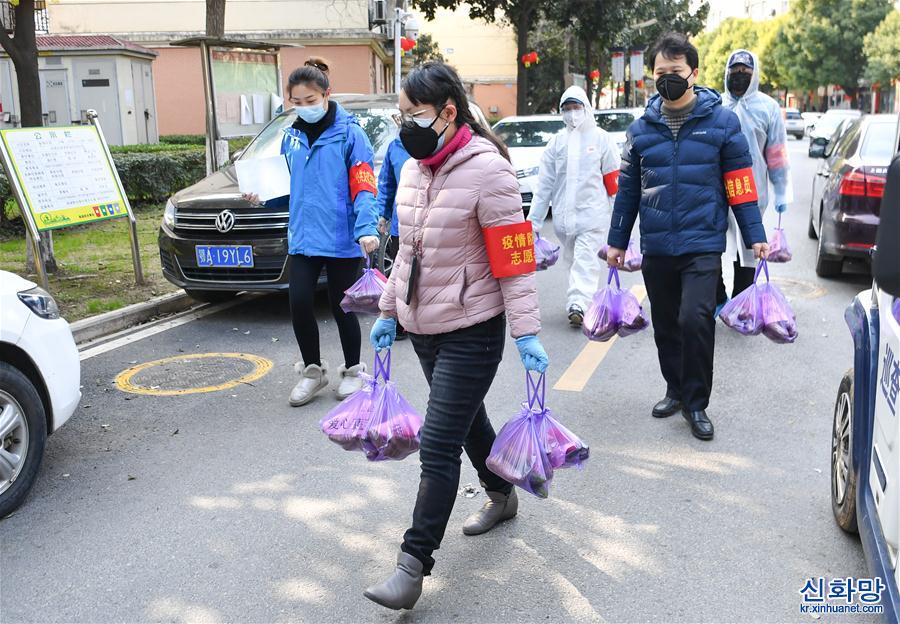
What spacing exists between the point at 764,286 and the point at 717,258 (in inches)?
26.8

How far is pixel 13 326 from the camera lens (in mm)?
4199

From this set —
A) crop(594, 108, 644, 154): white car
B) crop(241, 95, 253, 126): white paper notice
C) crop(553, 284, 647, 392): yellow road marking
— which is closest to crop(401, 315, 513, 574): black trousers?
crop(553, 284, 647, 392): yellow road marking

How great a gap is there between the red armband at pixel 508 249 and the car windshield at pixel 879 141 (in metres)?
6.23

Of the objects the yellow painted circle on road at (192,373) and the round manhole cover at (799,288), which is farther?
the round manhole cover at (799,288)

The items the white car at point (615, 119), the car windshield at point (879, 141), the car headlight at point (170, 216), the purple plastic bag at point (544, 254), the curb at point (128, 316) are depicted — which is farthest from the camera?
the white car at point (615, 119)

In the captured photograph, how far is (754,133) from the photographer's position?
6.72 meters

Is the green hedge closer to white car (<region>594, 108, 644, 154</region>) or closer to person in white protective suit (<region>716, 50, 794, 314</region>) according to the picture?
white car (<region>594, 108, 644, 154</region>)

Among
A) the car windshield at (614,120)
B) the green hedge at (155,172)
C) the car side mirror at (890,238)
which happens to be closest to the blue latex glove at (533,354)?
the car side mirror at (890,238)

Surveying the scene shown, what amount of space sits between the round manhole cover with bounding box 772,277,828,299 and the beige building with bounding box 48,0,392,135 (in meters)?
21.5

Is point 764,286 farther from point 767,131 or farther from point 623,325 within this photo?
point 767,131

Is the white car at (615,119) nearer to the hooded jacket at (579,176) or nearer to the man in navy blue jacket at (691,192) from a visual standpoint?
the hooded jacket at (579,176)

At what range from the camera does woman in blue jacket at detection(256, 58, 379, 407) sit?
5438 mm

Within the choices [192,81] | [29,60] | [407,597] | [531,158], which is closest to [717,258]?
[407,597]

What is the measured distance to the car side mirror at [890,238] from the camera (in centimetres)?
221
